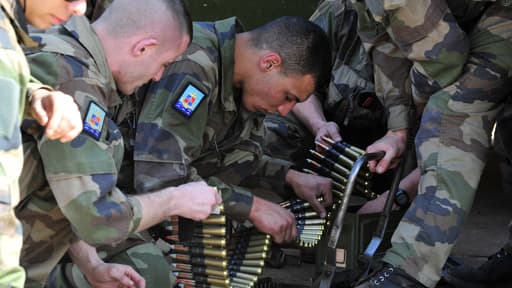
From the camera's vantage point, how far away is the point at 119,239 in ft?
8.99

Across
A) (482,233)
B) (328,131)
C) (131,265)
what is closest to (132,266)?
(131,265)

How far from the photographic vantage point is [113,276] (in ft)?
10.5

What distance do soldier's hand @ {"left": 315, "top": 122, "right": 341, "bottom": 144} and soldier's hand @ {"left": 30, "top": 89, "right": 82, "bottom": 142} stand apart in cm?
245

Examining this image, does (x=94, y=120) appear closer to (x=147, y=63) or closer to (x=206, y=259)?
(x=147, y=63)

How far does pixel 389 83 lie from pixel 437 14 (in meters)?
0.62

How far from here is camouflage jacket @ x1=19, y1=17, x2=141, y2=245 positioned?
2.55m

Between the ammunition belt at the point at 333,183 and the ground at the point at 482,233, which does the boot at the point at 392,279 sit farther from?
the ground at the point at 482,233

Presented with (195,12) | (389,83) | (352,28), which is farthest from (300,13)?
(389,83)

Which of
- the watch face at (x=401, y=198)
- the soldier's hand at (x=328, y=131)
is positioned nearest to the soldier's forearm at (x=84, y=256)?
the watch face at (x=401, y=198)

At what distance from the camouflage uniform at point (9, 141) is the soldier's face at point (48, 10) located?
84 mm

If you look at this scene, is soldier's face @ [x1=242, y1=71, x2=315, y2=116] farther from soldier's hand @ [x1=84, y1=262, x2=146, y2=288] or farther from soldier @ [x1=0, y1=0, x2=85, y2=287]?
soldier @ [x1=0, y1=0, x2=85, y2=287]

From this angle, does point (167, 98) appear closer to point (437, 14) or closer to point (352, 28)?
point (437, 14)

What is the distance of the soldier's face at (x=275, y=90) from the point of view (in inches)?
145

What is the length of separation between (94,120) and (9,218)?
67 cm
